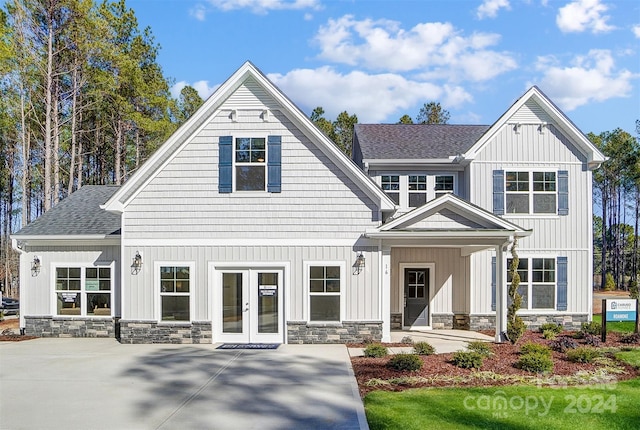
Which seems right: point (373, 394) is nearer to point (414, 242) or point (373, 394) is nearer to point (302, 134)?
point (414, 242)

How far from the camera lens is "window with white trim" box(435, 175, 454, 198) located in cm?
1636

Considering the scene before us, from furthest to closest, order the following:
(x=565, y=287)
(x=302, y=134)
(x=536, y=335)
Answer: (x=565, y=287) → (x=536, y=335) → (x=302, y=134)

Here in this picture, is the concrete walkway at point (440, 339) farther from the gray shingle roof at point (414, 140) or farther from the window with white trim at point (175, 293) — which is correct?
the gray shingle roof at point (414, 140)

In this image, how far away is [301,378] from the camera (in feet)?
30.6

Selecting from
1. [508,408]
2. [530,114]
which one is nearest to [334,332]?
[508,408]

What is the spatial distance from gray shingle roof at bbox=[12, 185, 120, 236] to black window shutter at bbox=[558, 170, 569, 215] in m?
13.2

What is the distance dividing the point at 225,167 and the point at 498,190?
8361 mm

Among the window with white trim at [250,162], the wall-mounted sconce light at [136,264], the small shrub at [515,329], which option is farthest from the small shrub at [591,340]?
the wall-mounted sconce light at [136,264]

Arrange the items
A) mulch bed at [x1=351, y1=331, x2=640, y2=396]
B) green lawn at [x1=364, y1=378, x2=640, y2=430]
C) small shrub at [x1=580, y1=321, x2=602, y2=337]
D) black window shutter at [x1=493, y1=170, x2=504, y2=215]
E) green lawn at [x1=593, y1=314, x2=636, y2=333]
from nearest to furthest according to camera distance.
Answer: green lawn at [x1=364, y1=378, x2=640, y2=430] → mulch bed at [x1=351, y1=331, x2=640, y2=396] → small shrub at [x1=580, y1=321, x2=602, y2=337] → green lawn at [x1=593, y1=314, x2=636, y2=333] → black window shutter at [x1=493, y1=170, x2=504, y2=215]

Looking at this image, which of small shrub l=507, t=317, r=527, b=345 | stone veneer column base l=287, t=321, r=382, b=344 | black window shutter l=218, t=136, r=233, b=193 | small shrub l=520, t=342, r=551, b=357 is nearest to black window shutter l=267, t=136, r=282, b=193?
black window shutter l=218, t=136, r=233, b=193

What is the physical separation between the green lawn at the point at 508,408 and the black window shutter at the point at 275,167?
648 cm

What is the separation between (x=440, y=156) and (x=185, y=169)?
8.01m

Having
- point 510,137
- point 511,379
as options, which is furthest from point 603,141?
point 511,379

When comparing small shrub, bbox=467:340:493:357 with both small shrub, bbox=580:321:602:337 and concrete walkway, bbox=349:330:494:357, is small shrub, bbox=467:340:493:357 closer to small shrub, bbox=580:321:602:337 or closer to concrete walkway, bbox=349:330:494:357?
concrete walkway, bbox=349:330:494:357
